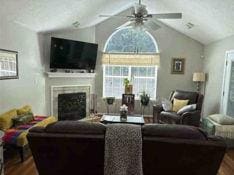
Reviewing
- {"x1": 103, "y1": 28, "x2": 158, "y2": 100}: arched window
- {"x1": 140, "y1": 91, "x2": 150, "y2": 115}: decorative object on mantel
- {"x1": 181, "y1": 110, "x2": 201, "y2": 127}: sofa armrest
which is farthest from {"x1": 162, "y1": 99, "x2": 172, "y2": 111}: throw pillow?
{"x1": 103, "y1": 28, "x2": 158, "y2": 100}: arched window

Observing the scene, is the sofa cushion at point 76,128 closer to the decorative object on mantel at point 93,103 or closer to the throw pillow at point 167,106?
→ the throw pillow at point 167,106

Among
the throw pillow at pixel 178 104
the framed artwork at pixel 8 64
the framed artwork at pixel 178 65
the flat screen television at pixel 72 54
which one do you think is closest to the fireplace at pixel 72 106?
the flat screen television at pixel 72 54

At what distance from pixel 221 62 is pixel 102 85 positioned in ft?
12.1

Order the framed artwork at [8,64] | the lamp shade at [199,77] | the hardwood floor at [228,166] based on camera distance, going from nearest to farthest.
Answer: the hardwood floor at [228,166], the framed artwork at [8,64], the lamp shade at [199,77]

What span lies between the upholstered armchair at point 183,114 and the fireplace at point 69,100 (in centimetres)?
228

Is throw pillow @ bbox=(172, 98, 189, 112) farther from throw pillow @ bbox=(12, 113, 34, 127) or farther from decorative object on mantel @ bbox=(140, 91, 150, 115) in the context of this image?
throw pillow @ bbox=(12, 113, 34, 127)

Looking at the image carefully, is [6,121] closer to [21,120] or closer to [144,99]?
[21,120]

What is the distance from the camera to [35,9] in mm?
3822

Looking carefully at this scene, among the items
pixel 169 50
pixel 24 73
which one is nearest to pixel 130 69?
pixel 169 50

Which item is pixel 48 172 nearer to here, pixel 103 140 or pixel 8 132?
pixel 103 140

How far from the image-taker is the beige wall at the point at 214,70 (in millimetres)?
5219

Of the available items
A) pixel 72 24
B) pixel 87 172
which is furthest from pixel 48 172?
pixel 72 24

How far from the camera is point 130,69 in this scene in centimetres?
693

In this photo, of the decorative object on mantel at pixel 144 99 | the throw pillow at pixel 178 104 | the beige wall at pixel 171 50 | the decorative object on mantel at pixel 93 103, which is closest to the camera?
the throw pillow at pixel 178 104
